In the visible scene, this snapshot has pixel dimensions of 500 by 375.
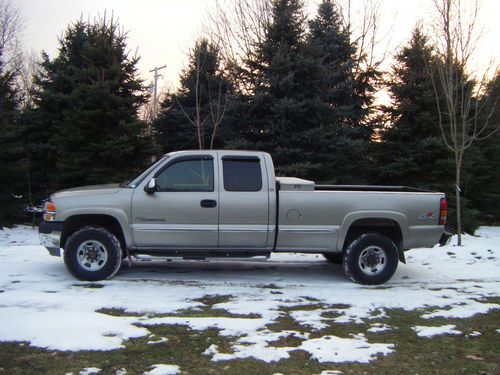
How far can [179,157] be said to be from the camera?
7.39 metres

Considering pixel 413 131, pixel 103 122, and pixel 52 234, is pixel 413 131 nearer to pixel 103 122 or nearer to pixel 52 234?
pixel 103 122

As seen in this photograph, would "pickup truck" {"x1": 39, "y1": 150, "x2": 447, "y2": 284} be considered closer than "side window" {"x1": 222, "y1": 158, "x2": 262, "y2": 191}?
Yes

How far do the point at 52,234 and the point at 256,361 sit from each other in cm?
415

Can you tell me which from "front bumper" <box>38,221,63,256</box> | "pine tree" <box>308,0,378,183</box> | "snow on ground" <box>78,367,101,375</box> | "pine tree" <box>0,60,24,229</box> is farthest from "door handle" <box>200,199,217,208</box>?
"pine tree" <box>0,60,24,229</box>

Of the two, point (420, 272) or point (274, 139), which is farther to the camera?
point (274, 139)

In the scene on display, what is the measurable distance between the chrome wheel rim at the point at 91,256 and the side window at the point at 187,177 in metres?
1.22

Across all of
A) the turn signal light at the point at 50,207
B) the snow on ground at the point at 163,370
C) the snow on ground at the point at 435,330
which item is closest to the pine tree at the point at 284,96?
the turn signal light at the point at 50,207

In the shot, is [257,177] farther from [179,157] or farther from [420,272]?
[420,272]

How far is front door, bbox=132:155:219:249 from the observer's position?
23.6ft

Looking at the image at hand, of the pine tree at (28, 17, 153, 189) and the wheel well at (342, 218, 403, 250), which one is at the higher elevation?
the pine tree at (28, 17, 153, 189)

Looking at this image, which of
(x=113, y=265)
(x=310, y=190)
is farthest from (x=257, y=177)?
(x=113, y=265)

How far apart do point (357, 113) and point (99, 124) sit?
10617mm

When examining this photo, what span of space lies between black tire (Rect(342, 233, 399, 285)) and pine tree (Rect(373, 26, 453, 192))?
34.2 feet

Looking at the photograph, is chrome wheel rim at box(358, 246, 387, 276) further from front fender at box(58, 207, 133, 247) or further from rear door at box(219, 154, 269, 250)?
front fender at box(58, 207, 133, 247)
